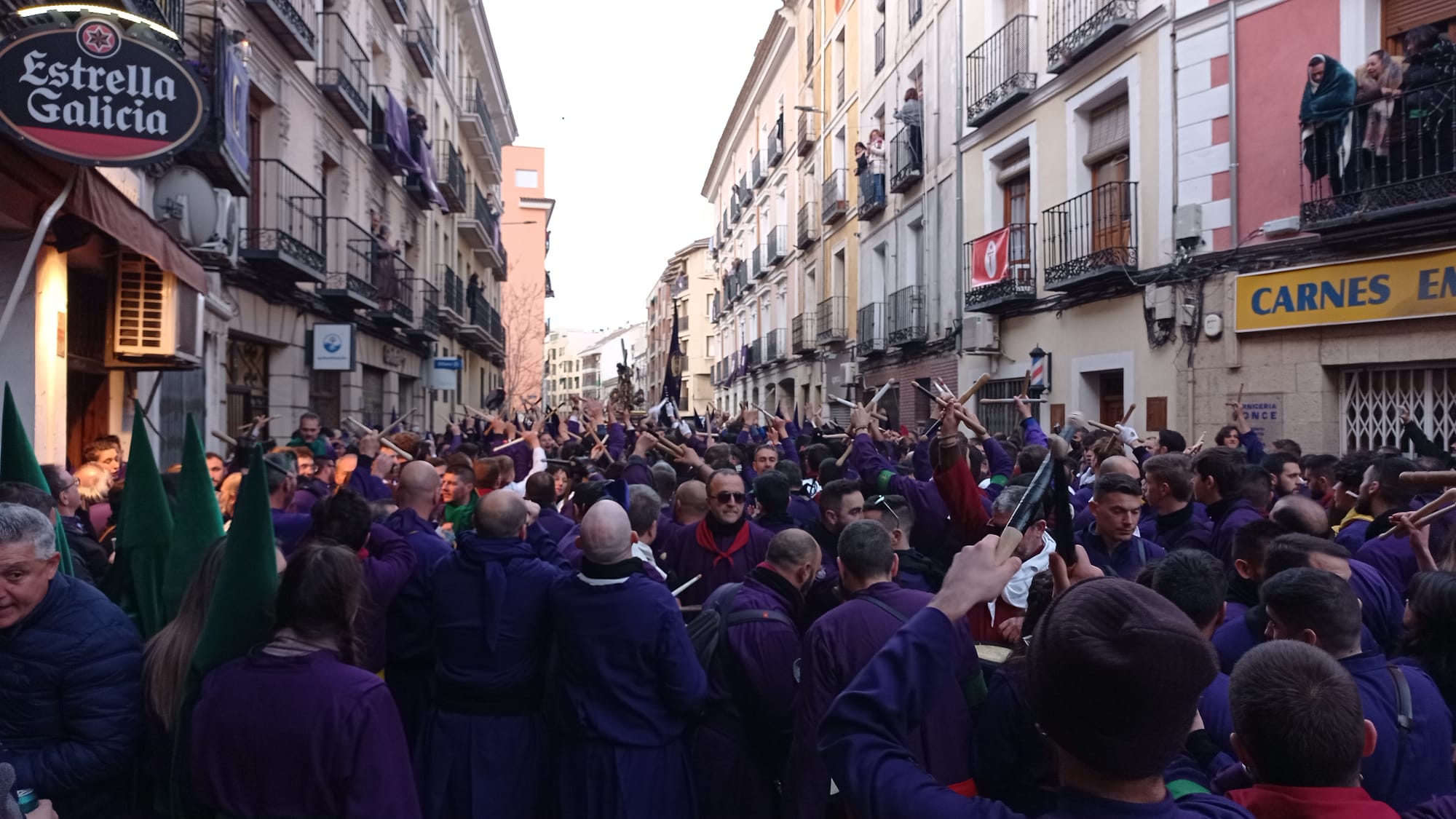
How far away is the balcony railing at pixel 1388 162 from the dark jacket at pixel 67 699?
9131 millimetres

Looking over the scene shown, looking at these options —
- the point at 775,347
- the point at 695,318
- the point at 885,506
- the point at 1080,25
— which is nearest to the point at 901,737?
the point at 885,506

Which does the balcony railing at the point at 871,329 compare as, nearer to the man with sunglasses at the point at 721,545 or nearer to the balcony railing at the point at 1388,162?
the balcony railing at the point at 1388,162

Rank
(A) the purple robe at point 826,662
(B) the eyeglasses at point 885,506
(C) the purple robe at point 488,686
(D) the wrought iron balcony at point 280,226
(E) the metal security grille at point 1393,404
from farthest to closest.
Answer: (D) the wrought iron balcony at point 280,226 < (E) the metal security grille at point 1393,404 < (B) the eyeglasses at point 885,506 < (C) the purple robe at point 488,686 < (A) the purple robe at point 826,662

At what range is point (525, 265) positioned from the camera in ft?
167

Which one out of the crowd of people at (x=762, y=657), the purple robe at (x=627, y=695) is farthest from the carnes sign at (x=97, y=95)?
the purple robe at (x=627, y=695)

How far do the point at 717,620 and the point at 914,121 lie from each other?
1609 cm

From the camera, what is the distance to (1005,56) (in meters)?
14.8

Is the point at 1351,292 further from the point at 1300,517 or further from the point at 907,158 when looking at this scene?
the point at 907,158

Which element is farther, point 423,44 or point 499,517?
point 423,44

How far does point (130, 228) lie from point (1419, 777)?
6.89 meters

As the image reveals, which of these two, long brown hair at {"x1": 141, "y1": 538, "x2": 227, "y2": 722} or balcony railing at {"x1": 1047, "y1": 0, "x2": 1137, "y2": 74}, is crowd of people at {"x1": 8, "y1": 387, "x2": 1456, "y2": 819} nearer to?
long brown hair at {"x1": 141, "y1": 538, "x2": 227, "y2": 722}

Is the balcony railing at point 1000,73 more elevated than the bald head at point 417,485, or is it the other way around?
the balcony railing at point 1000,73

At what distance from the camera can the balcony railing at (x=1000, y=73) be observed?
1411 centimetres

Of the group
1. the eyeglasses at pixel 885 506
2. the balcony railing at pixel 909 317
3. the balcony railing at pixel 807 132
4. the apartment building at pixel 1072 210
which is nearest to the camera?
the eyeglasses at pixel 885 506
